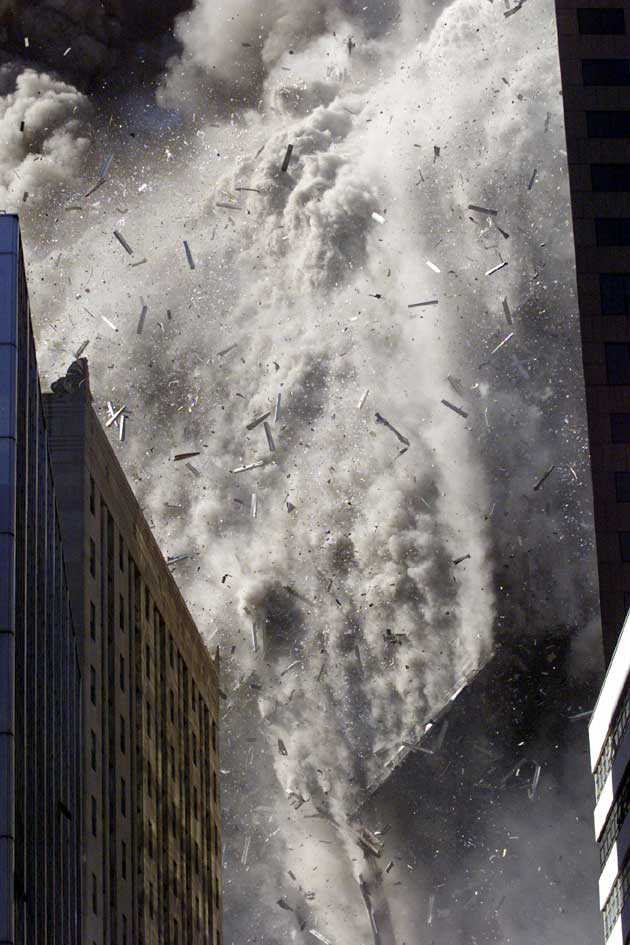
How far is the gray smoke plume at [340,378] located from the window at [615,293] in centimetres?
893

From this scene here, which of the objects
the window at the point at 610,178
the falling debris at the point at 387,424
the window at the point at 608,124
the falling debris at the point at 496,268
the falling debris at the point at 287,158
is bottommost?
the falling debris at the point at 387,424

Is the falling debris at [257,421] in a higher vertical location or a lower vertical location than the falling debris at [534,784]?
higher

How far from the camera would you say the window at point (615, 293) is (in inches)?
3103

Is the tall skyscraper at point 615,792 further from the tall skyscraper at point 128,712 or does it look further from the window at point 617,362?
the window at point 617,362

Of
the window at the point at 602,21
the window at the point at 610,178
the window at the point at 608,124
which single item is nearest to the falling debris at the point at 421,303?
the window at the point at 610,178

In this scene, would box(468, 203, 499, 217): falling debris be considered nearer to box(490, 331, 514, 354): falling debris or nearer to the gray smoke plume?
the gray smoke plume

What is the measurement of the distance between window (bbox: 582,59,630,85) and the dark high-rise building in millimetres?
44676

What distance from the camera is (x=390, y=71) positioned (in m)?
95.9

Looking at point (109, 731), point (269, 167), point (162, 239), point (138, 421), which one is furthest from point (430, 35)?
point (109, 731)

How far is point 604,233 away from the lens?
79562 millimetres

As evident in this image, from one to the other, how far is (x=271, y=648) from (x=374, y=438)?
11705 millimetres

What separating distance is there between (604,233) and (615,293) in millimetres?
2818

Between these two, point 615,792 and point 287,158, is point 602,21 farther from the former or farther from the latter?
point 615,792

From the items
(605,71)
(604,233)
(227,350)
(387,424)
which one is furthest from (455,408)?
(605,71)
